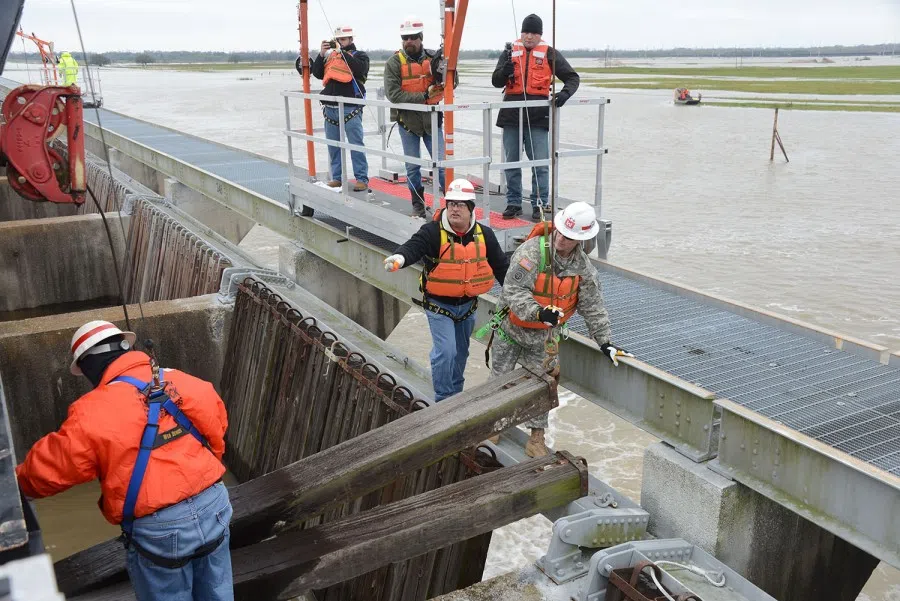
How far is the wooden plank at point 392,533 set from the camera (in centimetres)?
434

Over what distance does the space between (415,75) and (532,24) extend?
47.5 inches

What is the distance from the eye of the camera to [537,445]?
17.4 feet

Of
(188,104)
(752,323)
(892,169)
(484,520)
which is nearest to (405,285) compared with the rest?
(752,323)

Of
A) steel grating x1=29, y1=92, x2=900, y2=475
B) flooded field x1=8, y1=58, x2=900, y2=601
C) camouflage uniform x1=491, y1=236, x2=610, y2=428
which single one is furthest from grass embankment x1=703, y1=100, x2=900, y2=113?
camouflage uniform x1=491, y1=236, x2=610, y2=428

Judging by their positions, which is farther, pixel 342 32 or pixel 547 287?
pixel 342 32

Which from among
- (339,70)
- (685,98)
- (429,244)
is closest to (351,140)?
(339,70)

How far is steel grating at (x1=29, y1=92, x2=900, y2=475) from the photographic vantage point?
15.3 feet

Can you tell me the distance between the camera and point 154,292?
1221 centimetres

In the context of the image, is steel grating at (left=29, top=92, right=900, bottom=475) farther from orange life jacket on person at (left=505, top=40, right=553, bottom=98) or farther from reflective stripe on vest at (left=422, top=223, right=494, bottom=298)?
orange life jacket on person at (left=505, top=40, right=553, bottom=98)

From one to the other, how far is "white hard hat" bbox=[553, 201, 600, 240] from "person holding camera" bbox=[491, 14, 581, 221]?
2210 mm

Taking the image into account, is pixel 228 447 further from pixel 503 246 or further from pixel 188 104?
pixel 188 104

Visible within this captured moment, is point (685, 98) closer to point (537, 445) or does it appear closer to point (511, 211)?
point (511, 211)

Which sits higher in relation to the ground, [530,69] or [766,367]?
[530,69]

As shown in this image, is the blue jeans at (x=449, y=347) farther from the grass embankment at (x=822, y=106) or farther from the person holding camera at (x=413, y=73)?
the grass embankment at (x=822, y=106)
